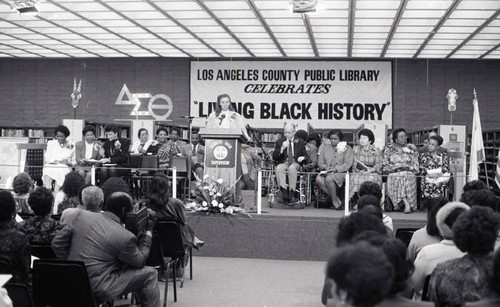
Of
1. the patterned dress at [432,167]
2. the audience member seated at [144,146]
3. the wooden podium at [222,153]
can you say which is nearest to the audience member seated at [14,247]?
the wooden podium at [222,153]

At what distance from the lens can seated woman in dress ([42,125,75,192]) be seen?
346 inches

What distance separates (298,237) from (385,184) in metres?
1.64

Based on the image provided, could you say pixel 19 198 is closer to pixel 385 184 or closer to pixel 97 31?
pixel 385 184

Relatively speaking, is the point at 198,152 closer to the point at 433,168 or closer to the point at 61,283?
the point at 433,168

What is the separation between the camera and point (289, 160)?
28.2 ft

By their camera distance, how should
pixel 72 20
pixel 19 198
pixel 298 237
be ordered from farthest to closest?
pixel 72 20 < pixel 298 237 < pixel 19 198

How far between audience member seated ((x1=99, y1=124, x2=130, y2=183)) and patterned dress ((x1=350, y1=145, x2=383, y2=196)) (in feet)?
10.6

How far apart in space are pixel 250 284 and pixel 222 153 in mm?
2106

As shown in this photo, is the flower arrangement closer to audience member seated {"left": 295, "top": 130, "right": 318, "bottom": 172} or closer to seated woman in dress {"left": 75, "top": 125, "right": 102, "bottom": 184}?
audience member seated {"left": 295, "top": 130, "right": 318, "bottom": 172}

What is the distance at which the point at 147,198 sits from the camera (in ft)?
18.9

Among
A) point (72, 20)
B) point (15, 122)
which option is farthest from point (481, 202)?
point (15, 122)

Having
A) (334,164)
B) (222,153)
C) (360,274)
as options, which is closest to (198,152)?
(222,153)

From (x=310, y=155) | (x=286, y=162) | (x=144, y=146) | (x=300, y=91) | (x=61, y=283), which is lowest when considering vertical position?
(x=61, y=283)

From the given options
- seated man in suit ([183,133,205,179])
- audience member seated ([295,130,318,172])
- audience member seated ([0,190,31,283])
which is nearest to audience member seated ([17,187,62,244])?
audience member seated ([0,190,31,283])
